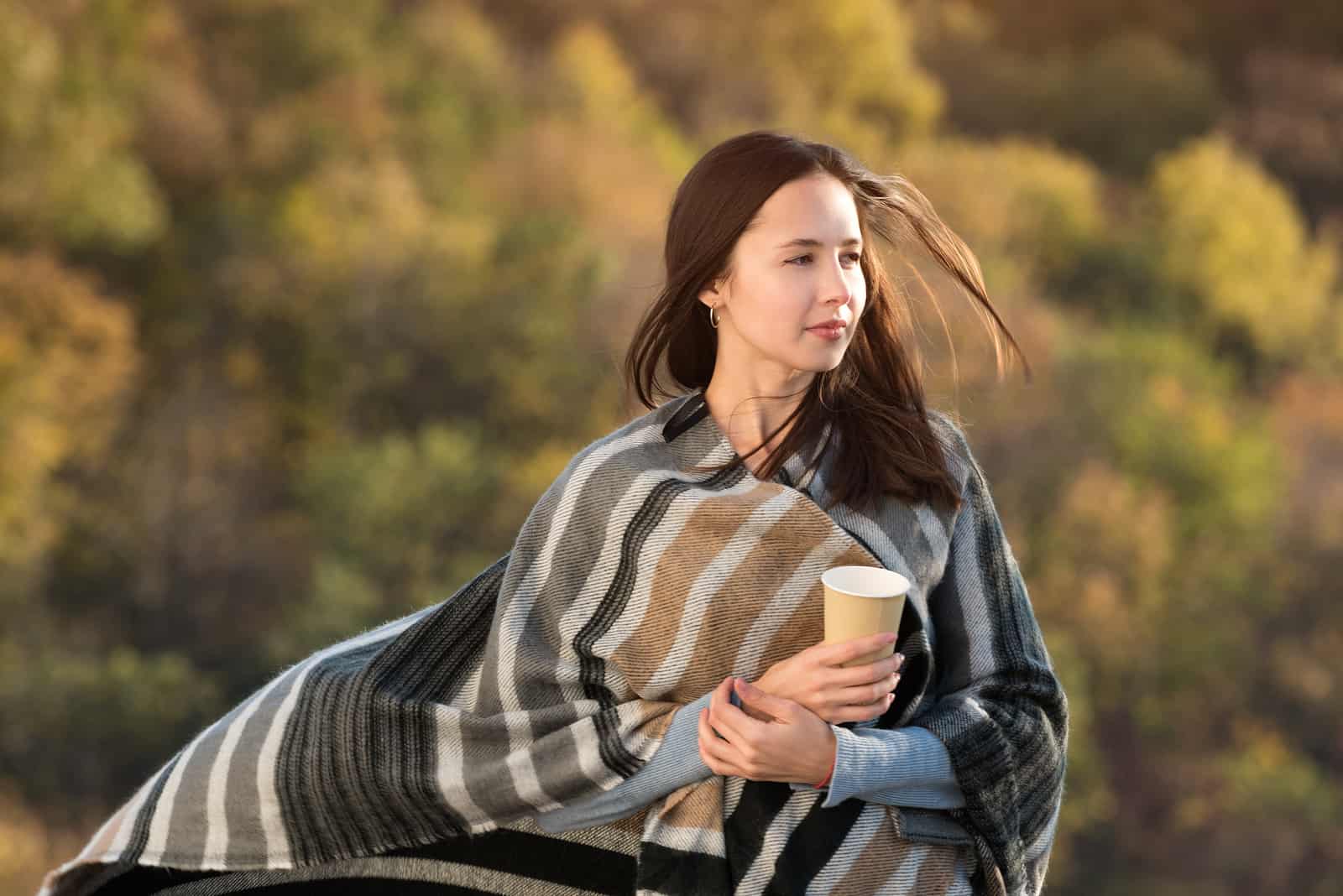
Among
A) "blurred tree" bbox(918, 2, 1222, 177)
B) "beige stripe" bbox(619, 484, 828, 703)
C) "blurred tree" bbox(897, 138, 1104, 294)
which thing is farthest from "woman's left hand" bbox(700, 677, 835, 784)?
"blurred tree" bbox(918, 2, 1222, 177)

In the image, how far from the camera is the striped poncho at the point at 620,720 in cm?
189

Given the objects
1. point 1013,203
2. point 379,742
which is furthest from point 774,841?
point 1013,203

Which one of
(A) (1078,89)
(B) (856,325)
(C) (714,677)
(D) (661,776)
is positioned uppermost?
(A) (1078,89)

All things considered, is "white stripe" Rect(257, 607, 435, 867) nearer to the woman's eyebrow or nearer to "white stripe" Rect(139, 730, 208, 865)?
"white stripe" Rect(139, 730, 208, 865)

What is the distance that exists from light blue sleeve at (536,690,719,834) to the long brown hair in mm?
326

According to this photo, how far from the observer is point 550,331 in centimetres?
1888

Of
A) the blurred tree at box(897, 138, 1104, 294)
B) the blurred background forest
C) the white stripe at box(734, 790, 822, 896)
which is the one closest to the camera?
the white stripe at box(734, 790, 822, 896)

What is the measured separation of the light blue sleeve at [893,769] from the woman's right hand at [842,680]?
1.4 inches

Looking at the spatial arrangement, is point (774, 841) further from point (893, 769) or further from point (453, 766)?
point (453, 766)

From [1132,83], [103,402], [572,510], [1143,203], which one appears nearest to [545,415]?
[103,402]

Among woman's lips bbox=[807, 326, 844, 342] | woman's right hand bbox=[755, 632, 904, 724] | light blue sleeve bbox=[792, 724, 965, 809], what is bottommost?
light blue sleeve bbox=[792, 724, 965, 809]

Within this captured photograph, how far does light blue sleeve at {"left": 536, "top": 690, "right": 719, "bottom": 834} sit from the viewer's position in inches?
73.4

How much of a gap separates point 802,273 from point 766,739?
1.78ft

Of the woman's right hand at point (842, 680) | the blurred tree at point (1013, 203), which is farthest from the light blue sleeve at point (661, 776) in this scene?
the blurred tree at point (1013, 203)
